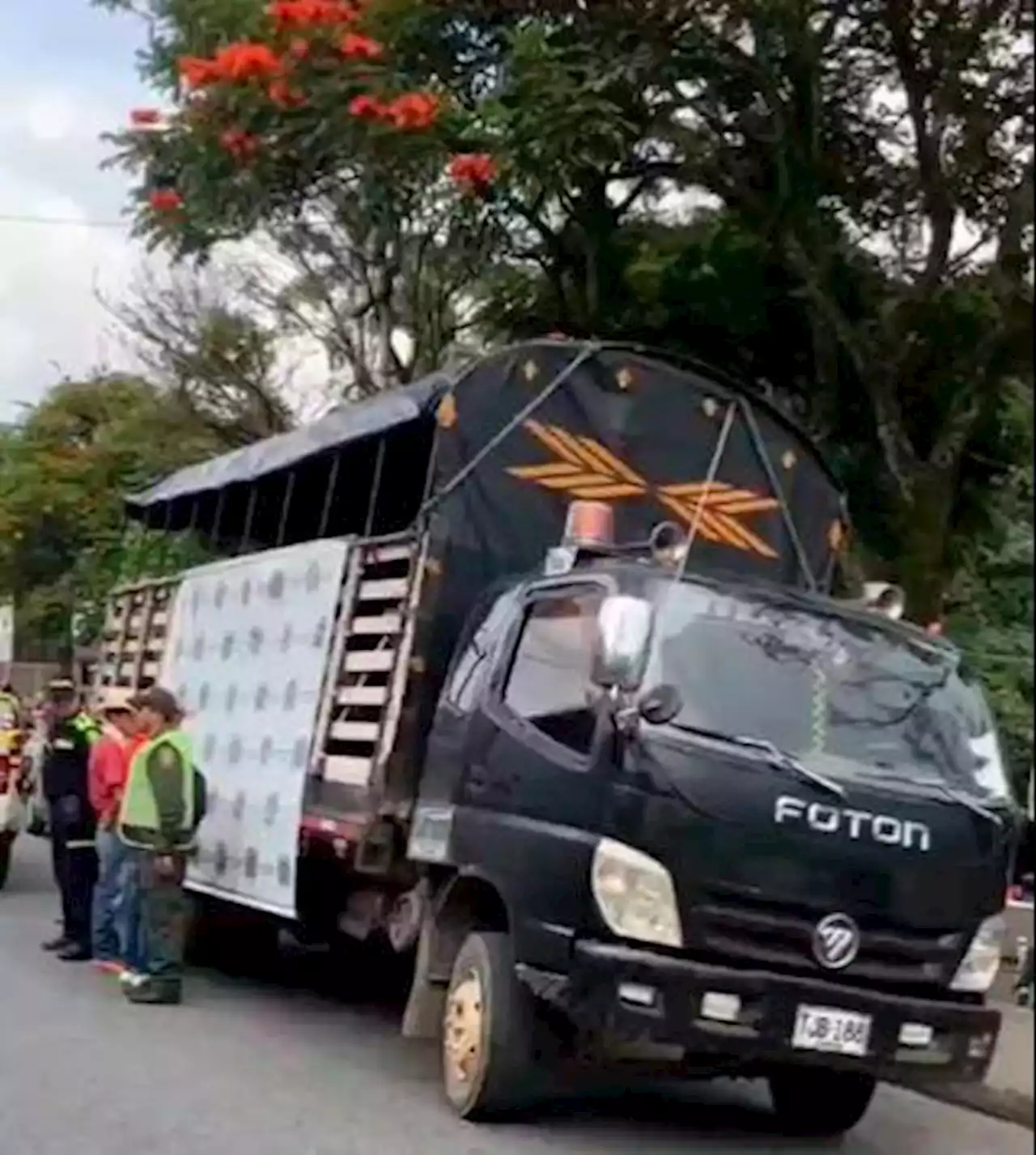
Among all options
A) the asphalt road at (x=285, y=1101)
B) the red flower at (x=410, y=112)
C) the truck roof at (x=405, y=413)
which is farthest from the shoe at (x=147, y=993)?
the red flower at (x=410, y=112)

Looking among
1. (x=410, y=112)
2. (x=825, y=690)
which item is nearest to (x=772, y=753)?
(x=825, y=690)

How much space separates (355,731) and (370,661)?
1.03 feet

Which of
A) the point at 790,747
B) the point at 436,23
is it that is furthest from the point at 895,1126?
the point at 436,23

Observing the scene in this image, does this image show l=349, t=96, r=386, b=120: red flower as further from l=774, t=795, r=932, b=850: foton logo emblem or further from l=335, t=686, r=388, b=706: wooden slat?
l=774, t=795, r=932, b=850: foton logo emblem

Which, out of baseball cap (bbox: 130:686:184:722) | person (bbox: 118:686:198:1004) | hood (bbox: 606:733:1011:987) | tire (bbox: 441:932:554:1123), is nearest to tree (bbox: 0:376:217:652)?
baseball cap (bbox: 130:686:184:722)

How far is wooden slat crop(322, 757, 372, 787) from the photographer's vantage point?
1005 centimetres

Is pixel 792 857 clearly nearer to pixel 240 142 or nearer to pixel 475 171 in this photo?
pixel 475 171

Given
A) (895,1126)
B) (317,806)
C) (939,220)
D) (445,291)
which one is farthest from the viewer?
(445,291)

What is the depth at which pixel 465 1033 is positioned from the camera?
8.87m

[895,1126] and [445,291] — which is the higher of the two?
[445,291]

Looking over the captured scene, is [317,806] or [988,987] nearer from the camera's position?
[988,987]

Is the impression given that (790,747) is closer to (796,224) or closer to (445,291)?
(796,224)

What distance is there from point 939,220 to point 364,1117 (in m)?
9.00

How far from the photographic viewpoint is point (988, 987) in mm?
8508
